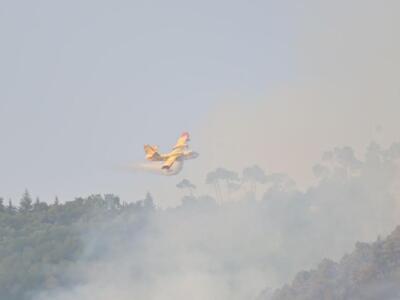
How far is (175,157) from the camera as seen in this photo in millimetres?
146375

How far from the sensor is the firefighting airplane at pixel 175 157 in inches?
5733

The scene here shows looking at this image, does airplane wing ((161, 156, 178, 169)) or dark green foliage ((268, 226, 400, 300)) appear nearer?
airplane wing ((161, 156, 178, 169))

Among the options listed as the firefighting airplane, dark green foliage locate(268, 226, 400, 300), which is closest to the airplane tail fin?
the firefighting airplane

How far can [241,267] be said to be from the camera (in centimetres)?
19575

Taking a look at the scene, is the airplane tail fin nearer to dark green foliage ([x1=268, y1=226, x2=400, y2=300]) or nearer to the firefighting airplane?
the firefighting airplane

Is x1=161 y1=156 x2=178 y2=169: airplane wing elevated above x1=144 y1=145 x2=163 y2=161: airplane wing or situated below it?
below

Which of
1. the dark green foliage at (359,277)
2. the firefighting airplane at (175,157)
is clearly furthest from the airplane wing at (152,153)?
the dark green foliage at (359,277)

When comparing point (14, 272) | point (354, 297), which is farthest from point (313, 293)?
point (14, 272)

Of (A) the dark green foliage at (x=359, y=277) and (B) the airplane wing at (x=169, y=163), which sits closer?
(B) the airplane wing at (x=169, y=163)

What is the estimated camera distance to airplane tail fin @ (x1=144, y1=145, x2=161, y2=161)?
151000mm

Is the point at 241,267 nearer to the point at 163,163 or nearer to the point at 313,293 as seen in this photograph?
the point at 313,293

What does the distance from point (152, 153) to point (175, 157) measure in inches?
216

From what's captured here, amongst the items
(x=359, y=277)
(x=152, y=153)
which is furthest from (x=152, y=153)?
(x=359, y=277)

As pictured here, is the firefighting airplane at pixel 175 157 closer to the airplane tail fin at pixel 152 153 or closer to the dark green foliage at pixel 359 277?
the airplane tail fin at pixel 152 153
